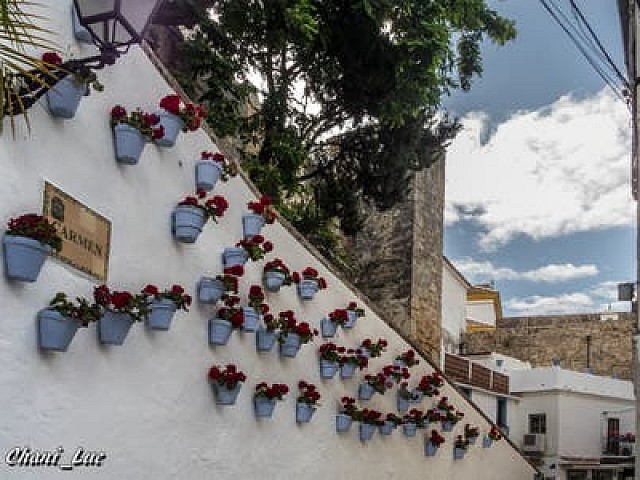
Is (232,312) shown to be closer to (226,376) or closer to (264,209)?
(226,376)

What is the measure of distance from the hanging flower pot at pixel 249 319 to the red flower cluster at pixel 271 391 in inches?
18.0

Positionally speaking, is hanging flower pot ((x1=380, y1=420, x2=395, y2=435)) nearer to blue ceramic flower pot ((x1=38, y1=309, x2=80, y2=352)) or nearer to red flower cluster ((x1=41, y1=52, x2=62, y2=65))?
blue ceramic flower pot ((x1=38, y1=309, x2=80, y2=352))

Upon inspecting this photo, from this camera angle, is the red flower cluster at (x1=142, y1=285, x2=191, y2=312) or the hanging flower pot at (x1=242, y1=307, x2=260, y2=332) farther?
the hanging flower pot at (x1=242, y1=307, x2=260, y2=332)

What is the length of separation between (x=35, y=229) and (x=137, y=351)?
1312 millimetres

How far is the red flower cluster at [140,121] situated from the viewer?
478 cm

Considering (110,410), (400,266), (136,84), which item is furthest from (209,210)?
(400,266)

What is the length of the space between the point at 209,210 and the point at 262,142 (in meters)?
4.56

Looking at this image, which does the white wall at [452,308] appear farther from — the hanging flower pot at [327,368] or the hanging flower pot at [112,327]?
the hanging flower pot at [112,327]

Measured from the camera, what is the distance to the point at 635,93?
9.77m

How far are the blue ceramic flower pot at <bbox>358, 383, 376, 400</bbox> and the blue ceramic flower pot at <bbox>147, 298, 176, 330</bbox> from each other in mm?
3717

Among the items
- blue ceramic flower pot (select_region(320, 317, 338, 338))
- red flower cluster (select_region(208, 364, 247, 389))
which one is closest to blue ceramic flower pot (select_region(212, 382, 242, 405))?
red flower cluster (select_region(208, 364, 247, 389))

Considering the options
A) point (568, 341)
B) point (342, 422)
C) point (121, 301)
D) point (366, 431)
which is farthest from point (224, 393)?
point (568, 341)

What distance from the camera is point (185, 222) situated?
211 inches

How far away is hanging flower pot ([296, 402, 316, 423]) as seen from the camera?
280 inches
